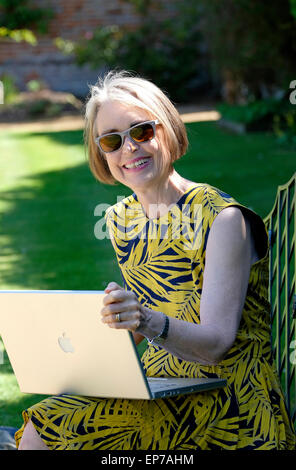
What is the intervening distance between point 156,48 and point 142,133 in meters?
16.2

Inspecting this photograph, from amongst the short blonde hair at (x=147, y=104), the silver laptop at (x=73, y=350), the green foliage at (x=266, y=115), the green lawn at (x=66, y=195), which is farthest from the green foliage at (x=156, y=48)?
the silver laptop at (x=73, y=350)

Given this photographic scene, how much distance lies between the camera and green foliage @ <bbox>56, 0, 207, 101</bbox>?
17.0 meters

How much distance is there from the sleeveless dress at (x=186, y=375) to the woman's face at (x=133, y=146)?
0.12m

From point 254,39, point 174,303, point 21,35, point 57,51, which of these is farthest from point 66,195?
point 21,35

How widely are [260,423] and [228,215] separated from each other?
22.7 inches

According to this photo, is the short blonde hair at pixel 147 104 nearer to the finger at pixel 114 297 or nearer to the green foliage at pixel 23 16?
the finger at pixel 114 297

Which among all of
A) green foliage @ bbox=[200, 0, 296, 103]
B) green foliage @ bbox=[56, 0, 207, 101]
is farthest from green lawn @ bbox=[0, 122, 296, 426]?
green foliage @ bbox=[56, 0, 207, 101]

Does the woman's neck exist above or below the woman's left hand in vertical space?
above

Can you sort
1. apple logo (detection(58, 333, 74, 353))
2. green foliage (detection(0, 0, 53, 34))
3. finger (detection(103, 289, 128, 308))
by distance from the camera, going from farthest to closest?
green foliage (detection(0, 0, 53, 34)) < apple logo (detection(58, 333, 74, 353)) < finger (detection(103, 289, 128, 308))

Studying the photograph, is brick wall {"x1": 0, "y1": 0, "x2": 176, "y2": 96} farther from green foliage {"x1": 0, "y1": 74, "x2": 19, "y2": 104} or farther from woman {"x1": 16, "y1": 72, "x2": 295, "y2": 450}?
woman {"x1": 16, "y1": 72, "x2": 295, "y2": 450}

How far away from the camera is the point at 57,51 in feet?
62.7

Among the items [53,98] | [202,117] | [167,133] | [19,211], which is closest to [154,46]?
[53,98]

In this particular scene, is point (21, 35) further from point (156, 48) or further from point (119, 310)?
point (119, 310)

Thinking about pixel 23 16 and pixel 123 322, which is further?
pixel 23 16
